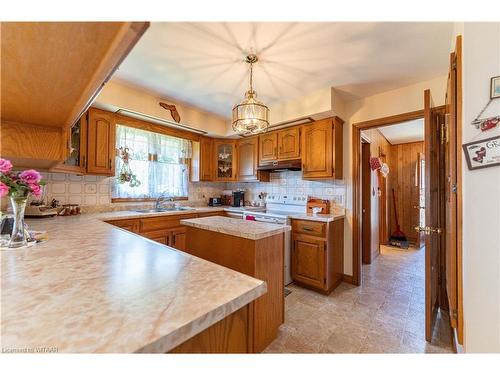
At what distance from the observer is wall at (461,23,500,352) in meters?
0.96

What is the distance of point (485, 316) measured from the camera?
985 mm

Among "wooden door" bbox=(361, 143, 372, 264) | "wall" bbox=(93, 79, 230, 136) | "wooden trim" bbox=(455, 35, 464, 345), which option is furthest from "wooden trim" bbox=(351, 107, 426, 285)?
"wall" bbox=(93, 79, 230, 136)

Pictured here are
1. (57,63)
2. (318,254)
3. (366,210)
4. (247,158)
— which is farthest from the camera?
(247,158)

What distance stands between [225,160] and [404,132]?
3.51m

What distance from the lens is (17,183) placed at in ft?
3.42

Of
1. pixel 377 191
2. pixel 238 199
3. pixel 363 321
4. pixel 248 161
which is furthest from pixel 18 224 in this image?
pixel 377 191

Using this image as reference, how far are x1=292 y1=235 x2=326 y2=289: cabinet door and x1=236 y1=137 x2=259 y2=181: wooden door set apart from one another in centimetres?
132

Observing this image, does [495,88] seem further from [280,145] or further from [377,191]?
[377,191]

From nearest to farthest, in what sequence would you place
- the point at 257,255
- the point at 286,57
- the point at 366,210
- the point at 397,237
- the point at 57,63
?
1. the point at 57,63
2. the point at 257,255
3. the point at 286,57
4. the point at 366,210
5. the point at 397,237

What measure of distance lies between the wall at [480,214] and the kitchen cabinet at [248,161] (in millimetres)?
2493

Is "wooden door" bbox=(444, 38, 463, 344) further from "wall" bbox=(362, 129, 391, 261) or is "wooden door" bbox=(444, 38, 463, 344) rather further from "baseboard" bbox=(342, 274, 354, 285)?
"wall" bbox=(362, 129, 391, 261)

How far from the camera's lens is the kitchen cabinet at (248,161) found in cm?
343

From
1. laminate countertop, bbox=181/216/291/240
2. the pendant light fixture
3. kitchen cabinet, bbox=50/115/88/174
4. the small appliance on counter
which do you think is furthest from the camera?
the small appliance on counter
